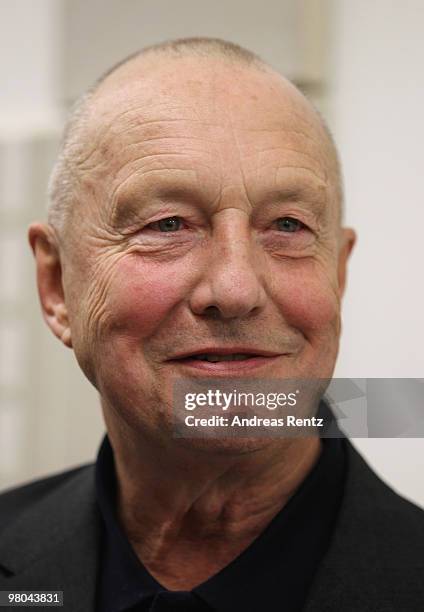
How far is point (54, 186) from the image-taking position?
1071mm

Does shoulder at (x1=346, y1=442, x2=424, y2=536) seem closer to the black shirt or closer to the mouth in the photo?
the black shirt

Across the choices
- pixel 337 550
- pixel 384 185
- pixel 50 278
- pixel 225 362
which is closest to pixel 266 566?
pixel 337 550

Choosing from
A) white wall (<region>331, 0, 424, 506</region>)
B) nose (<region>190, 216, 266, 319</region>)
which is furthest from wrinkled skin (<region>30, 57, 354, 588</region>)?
white wall (<region>331, 0, 424, 506</region>)

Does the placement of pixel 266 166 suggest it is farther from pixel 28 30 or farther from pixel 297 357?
pixel 28 30

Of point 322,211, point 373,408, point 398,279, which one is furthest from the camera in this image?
point 398,279

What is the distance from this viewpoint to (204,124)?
902mm

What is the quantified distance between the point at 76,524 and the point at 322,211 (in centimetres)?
54

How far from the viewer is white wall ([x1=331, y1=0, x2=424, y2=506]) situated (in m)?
1.19

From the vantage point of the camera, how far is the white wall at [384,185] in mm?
1190

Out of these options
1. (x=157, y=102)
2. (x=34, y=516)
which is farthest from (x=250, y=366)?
(x=34, y=516)

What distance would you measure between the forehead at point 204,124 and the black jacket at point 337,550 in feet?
1.30

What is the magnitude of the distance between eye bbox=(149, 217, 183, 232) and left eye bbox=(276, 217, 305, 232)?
0.12m

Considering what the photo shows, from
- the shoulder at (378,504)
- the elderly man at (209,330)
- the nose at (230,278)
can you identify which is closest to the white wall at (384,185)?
the shoulder at (378,504)

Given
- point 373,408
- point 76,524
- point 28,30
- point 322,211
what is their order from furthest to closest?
point 28,30
point 76,524
point 322,211
point 373,408
